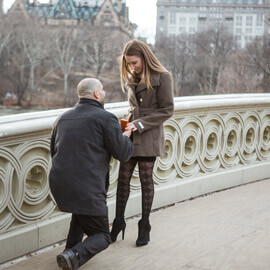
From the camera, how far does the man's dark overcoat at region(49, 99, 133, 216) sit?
10.6 feet

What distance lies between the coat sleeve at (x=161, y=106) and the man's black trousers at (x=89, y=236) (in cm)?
81

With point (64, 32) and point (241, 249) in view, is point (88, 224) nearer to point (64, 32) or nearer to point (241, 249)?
point (241, 249)

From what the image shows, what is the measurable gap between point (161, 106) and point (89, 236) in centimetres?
112

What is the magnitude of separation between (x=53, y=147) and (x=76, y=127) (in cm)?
27

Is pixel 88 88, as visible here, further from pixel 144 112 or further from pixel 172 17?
pixel 172 17

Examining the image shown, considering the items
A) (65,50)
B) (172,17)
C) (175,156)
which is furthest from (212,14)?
(175,156)

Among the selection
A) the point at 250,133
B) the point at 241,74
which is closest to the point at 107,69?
the point at 241,74

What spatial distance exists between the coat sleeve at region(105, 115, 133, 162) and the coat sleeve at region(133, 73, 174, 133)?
0.55m

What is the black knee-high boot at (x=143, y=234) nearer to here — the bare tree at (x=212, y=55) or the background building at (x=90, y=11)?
the bare tree at (x=212, y=55)

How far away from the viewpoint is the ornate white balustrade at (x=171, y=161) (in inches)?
147

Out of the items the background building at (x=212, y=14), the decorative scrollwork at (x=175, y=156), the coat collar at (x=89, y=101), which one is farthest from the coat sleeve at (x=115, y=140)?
the background building at (x=212, y=14)

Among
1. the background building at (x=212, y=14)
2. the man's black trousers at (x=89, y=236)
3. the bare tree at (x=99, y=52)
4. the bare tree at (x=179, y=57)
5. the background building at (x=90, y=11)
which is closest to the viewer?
the man's black trousers at (x=89, y=236)

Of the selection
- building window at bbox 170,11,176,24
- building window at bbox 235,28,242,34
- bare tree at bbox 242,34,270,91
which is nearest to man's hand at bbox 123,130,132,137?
bare tree at bbox 242,34,270,91

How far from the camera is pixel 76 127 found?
3.24 meters
